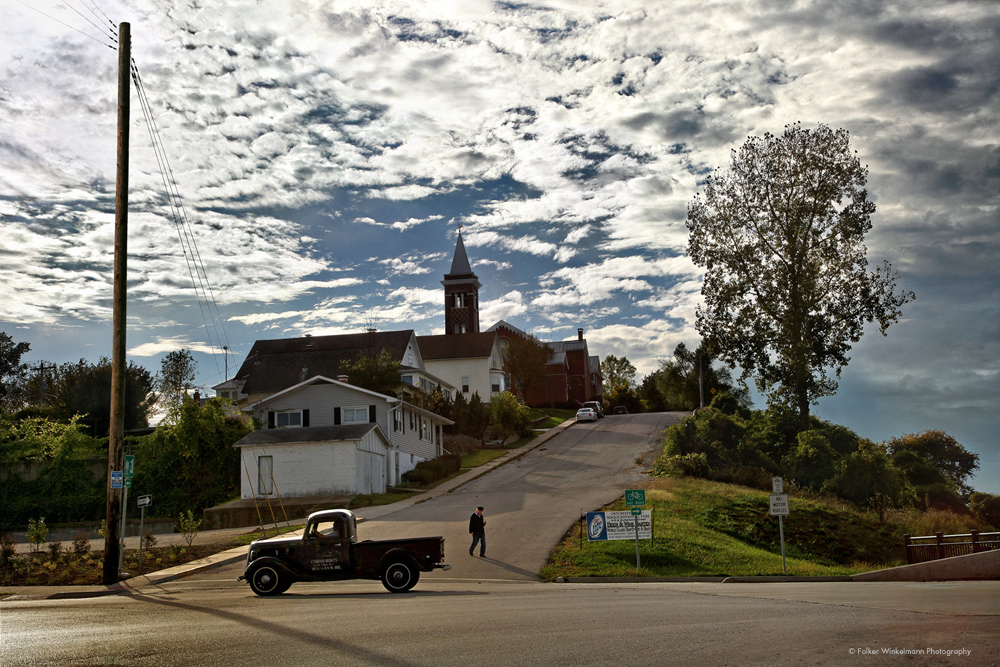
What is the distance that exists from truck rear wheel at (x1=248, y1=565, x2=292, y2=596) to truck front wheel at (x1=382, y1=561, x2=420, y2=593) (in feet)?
7.02

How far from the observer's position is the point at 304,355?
63.6m

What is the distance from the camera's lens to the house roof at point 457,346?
267 feet

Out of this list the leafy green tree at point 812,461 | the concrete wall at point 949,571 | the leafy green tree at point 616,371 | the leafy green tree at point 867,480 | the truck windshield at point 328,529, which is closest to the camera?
the truck windshield at point 328,529

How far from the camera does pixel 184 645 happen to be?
954 centimetres

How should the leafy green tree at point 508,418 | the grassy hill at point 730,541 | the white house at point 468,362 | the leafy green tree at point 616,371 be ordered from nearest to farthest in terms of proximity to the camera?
the grassy hill at point 730,541 < the leafy green tree at point 508,418 < the white house at point 468,362 < the leafy green tree at point 616,371

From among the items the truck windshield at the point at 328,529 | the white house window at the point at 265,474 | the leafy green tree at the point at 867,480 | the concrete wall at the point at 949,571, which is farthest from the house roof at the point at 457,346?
the truck windshield at the point at 328,529

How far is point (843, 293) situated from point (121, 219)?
39.2m

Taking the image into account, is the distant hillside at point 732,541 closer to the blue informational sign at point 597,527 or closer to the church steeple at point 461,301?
the blue informational sign at point 597,527

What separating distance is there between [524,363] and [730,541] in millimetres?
59426

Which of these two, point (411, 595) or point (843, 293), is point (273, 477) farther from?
point (843, 293)

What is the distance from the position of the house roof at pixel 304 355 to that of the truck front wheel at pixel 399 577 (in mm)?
42899

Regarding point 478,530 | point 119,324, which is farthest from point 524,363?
point 119,324

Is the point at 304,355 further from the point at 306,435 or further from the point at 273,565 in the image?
the point at 273,565

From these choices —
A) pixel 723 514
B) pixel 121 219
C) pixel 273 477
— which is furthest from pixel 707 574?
pixel 273 477
